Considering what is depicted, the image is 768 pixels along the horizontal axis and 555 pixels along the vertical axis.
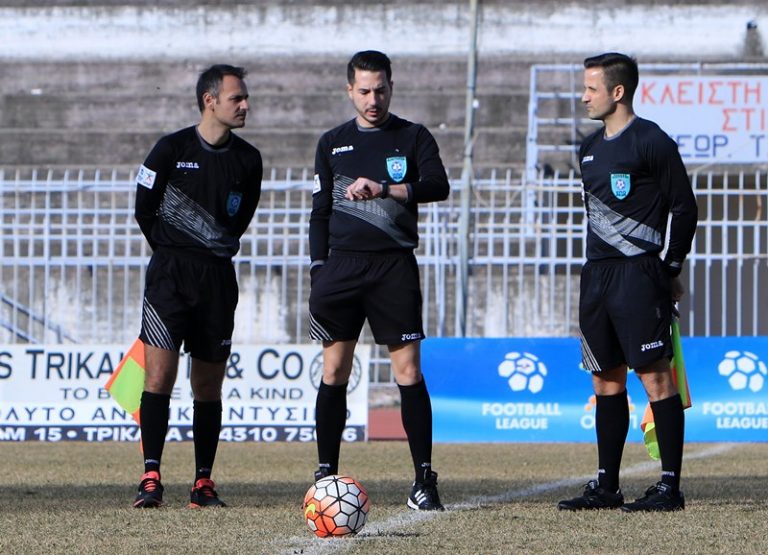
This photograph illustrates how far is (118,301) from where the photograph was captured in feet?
53.5

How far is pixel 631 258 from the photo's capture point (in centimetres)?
673

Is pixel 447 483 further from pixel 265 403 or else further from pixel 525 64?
pixel 525 64

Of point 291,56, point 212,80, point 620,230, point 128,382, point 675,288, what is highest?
point 291,56

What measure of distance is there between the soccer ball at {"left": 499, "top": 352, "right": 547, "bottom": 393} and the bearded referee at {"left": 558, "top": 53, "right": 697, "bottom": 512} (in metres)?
6.13

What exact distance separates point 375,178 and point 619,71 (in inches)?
47.6

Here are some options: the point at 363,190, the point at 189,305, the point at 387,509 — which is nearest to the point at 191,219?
the point at 189,305

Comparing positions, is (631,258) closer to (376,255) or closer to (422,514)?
(376,255)

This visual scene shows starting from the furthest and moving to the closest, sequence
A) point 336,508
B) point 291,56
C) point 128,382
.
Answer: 1. point 291,56
2. point 128,382
3. point 336,508

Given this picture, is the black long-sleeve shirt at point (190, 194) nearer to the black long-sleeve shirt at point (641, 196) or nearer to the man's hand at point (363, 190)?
→ the man's hand at point (363, 190)

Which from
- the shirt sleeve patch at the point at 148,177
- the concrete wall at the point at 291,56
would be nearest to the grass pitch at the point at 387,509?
the shirt sleeve patch at the point at 148,177

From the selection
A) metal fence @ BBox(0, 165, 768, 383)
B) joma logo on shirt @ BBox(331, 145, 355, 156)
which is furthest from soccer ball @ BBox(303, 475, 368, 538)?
metal fence @ BBox(0, 165, 768, 383)

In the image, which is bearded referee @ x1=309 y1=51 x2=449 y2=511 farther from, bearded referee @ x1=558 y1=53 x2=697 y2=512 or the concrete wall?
the concrete wall

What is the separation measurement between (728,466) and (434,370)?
147 inches

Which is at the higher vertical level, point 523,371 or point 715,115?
point 715,115
